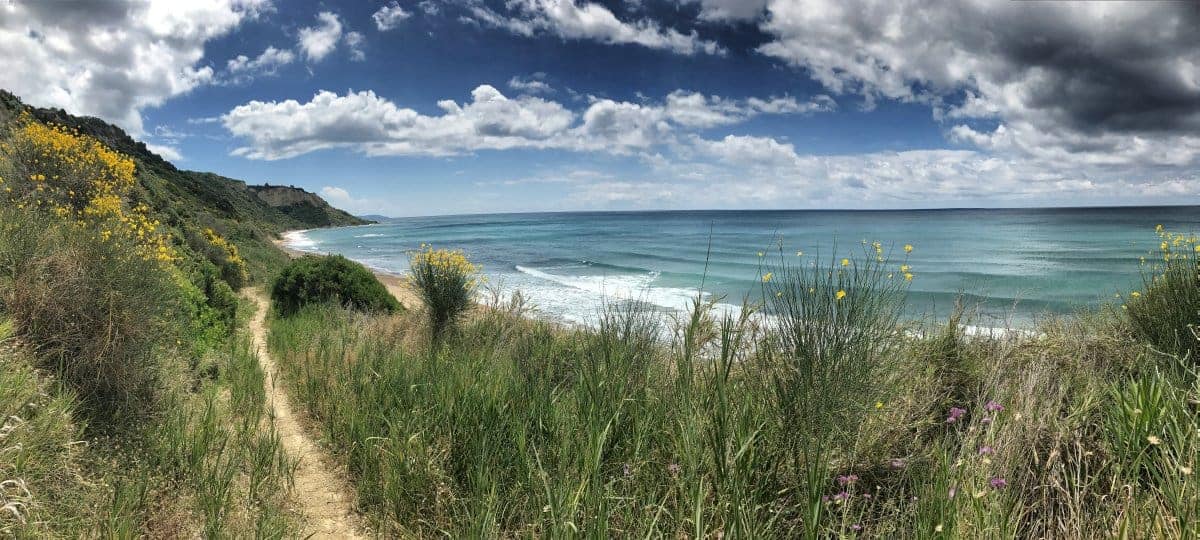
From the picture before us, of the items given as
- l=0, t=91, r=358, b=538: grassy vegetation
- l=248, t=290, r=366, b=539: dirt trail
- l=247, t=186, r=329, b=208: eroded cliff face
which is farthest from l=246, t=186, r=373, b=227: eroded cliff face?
l=248, t=290, r=366, b=539: dirt trail

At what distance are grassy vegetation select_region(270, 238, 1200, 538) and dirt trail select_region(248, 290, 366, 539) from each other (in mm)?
193

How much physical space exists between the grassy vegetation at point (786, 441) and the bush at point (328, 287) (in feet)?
38.5

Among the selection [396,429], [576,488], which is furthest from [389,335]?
[576,488]

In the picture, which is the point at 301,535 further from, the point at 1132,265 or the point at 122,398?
the point at 1132,265

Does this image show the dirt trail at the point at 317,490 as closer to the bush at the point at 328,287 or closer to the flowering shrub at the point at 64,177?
the flowering shrub at the point at 64,177

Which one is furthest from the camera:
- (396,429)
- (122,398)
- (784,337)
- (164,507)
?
(122,398)

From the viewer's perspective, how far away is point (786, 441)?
3.56 m

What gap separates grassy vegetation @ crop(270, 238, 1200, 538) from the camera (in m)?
2.95

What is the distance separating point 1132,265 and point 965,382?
123 ft

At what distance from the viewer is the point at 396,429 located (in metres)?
4.47

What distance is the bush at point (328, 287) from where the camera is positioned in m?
16.3

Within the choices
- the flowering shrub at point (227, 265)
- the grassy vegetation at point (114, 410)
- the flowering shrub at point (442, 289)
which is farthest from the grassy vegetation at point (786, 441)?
the flowering shrub at point (227, 265)

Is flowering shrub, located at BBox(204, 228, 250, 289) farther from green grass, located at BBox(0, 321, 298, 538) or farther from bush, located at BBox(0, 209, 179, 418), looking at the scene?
green grass, located at BBox(0, 321, 298, 538)

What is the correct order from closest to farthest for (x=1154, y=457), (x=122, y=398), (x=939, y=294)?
(x=1154, y=457) < (x=122, y=398) < (x=939, y=294)
